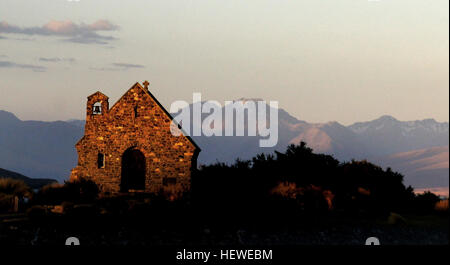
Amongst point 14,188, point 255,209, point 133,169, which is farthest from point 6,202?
point 255,209

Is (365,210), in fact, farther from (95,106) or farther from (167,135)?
(95,106)

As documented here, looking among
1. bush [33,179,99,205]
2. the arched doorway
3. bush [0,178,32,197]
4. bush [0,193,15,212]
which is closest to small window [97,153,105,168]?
the arched doorway

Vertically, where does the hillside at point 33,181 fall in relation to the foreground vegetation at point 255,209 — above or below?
above

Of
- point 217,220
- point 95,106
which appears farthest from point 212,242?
point 95,106

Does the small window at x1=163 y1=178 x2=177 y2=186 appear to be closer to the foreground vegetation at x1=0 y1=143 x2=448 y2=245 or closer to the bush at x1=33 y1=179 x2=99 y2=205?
the foreground vegetation at x1=0 y1=143 x2=448 y2=245

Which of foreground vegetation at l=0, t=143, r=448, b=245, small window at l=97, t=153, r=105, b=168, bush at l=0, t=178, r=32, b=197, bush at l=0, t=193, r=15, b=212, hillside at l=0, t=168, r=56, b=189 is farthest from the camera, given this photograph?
hillside at l=0, t=168, r=56, b=189

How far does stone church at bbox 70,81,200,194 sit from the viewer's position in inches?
1644

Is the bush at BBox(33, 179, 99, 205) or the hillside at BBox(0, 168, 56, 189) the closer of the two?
the bush at BBox(33, 179, 99, 205)

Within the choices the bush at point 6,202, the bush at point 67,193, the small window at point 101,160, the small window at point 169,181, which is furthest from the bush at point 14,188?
the small window at point 169,181

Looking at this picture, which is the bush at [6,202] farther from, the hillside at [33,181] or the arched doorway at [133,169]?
the hillside at [33,181]

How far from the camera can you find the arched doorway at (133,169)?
42469 mm
